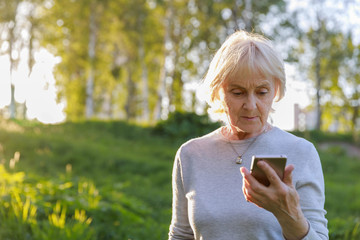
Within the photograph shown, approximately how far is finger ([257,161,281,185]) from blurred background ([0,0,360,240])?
75 centimetres

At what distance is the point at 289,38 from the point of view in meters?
25.2

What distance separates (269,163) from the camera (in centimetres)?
168

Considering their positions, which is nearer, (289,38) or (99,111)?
(289,38)

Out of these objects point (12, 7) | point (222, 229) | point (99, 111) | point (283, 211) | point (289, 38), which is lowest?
point (99, 111)

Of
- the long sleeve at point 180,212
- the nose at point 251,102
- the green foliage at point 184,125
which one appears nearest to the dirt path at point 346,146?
the green foliage at point 184,125

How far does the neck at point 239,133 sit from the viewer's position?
89.1 inches

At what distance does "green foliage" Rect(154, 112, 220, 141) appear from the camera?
15.6 metres

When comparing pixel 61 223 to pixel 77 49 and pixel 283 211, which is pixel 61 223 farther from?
pixel 77 49

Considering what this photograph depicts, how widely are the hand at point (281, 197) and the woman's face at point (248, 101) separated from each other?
0.45 meters

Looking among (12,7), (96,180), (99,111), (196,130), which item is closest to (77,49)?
(12,7)

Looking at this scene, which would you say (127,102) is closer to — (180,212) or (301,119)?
(301,119)

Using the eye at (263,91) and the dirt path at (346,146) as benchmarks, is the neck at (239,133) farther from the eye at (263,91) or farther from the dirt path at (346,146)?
the dirt path at (346,146)

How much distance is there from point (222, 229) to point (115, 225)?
3.27 m

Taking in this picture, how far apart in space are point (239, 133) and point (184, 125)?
Answer: 13.4 meters
